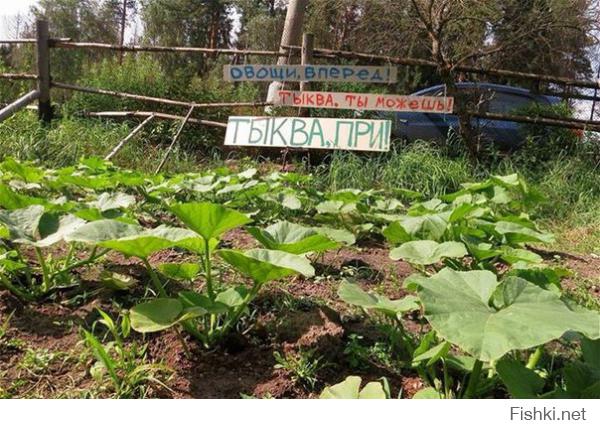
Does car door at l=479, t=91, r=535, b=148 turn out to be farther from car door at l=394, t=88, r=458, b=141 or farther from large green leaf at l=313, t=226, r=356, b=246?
large green leaf at l=313, t=226, r=356, b=246

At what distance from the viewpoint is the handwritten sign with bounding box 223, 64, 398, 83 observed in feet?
14.8

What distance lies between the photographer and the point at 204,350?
53.7 inches

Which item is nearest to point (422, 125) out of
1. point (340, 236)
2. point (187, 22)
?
point (340, 236)

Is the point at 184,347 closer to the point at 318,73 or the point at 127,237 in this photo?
the point at 127,237

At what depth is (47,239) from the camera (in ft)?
4.70

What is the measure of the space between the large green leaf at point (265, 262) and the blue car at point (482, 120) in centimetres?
429

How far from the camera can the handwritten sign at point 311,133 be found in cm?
417

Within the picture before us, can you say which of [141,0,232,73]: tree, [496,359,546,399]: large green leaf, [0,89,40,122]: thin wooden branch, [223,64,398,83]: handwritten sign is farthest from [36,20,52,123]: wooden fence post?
[141,0,232,73]: tree

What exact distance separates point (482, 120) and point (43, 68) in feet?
14.1

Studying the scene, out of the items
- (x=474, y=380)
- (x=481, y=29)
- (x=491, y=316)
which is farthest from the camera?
(x=481, y=29)

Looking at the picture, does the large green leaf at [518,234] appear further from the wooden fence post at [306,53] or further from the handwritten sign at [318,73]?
the wooden fence post at [306,53]

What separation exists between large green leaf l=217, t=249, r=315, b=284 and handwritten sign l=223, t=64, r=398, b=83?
3.43 metres

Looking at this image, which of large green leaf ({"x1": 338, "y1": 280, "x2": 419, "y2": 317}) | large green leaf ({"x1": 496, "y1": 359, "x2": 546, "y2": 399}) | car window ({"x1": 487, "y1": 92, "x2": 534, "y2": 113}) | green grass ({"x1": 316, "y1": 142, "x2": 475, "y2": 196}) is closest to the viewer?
Answer: large green leaf ({"x1": 496, "y1": 359, "x2": 546, "y2": 399})

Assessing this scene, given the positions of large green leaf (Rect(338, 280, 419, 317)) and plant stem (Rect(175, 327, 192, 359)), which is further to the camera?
plant stem (Rect(175, 327, 192, 359))
